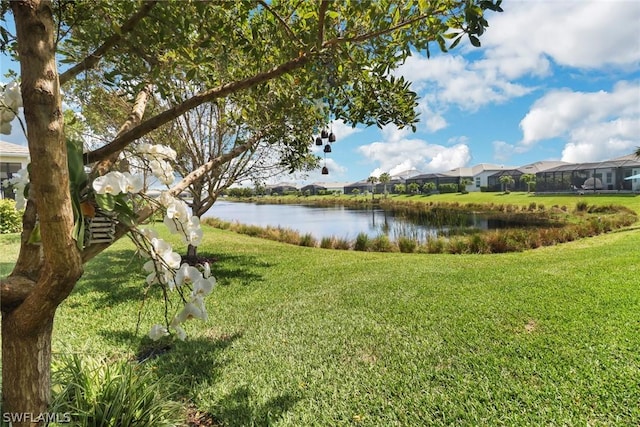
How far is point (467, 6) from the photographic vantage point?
126 cm

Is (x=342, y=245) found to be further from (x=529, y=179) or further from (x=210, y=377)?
(x=529, y=179)

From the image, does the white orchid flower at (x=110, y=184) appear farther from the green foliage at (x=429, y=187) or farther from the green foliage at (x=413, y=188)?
the green foliage at (x=413, y=188)

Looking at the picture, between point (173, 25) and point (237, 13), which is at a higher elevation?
point (237, 13)

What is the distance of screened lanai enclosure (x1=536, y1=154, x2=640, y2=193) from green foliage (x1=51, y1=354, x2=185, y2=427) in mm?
42350

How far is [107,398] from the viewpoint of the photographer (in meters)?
1.97

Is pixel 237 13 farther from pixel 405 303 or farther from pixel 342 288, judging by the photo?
pixel 342 288

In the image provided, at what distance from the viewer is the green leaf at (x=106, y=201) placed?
1.05 m

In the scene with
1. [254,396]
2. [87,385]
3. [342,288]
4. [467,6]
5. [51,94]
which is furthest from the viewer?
[342,288]

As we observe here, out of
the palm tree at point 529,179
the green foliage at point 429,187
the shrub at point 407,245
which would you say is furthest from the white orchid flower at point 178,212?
the green foliage at point 429,187

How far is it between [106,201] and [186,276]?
13.4 inches

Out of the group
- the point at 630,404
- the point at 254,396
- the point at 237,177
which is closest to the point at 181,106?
the point at 254,396

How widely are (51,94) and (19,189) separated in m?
0.36

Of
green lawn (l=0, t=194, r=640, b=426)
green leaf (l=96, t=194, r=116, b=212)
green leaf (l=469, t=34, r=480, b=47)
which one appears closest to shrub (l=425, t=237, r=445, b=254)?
green lawn (l=0, t=194, r=640, b=426)

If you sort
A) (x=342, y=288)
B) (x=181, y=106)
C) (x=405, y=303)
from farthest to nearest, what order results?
(x=342, y=288) → (x=405, y=303) → (x=181, y=106)
